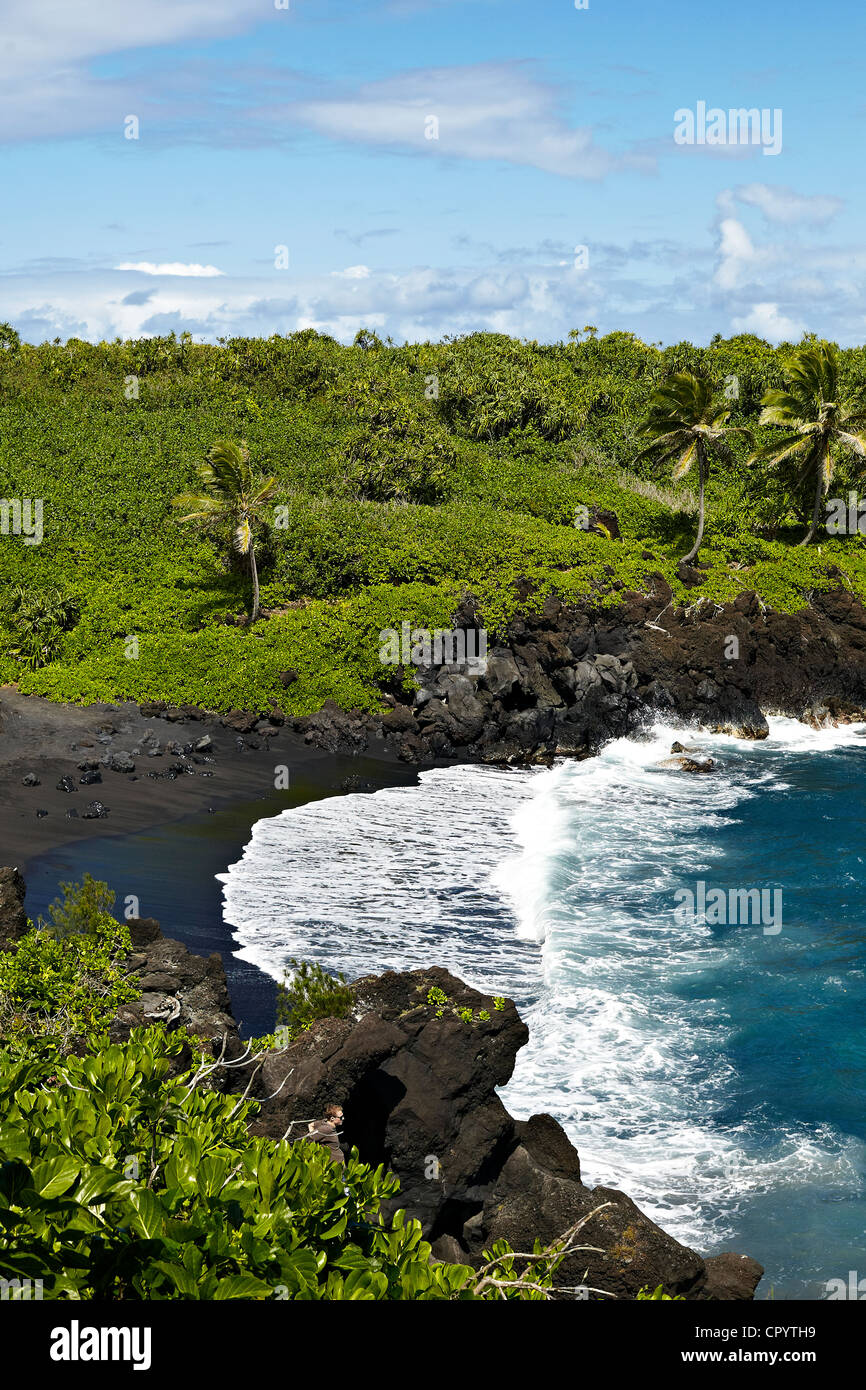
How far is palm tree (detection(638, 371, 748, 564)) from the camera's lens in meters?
45.2

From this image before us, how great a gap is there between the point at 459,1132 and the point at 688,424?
126 feet

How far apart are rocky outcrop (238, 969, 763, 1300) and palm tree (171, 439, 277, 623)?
2600 centimetres

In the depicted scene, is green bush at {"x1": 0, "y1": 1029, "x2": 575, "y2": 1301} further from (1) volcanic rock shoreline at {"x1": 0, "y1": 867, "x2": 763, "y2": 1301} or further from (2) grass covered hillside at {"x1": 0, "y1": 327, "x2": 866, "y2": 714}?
(2) grass covered hillside at {"x1": 0, "y1": 327, "x2": 866, "y2": 714}

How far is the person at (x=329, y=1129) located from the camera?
12645 millimetres

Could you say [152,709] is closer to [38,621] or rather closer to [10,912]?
[38,621]

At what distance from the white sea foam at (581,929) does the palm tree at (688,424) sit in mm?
15406

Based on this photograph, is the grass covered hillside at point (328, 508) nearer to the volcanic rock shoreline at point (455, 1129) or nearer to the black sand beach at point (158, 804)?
the black sand beach at point (158, 804)

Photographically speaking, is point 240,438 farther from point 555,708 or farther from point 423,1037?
point 423,1037

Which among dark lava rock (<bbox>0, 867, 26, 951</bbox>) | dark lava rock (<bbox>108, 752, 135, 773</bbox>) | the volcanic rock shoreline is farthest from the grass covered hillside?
the volcanic rock shoreline

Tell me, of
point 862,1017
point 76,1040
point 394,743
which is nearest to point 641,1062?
point 862,1017

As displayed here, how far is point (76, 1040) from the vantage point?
45.3ft

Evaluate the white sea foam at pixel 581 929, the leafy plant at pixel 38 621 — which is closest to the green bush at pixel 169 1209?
the white sea foam at pixel 581 929

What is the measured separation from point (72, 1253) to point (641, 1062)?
46.3 ft
